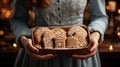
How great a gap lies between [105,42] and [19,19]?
1.42 m

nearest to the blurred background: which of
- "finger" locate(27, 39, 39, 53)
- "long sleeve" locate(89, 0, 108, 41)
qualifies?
"long sleeve" locate(89, 0, 108, 41)

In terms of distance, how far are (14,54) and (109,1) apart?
888 millimetres

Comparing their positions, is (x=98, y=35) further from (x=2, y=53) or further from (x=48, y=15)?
(x=2, y=53)

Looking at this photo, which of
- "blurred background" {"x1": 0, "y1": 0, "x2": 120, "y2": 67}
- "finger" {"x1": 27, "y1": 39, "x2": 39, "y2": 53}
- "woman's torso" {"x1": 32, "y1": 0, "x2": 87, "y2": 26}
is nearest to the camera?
"finger" {"x1": 27, "y1": 39, "x2": 39, "y2": 53}

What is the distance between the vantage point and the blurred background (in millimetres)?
2385

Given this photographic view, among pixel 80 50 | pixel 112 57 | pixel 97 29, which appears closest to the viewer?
pixel 80 50

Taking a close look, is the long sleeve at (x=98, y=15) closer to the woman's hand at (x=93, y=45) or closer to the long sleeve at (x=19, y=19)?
the woman's hand at (x=93, y=45)

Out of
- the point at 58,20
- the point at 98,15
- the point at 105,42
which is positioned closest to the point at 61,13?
the point at 58,20

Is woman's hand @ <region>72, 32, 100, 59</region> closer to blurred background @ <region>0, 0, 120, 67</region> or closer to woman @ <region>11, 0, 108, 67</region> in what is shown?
woman @ <region>11, 0, 108, 67</region>

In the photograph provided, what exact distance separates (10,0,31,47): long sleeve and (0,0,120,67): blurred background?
4.20ft

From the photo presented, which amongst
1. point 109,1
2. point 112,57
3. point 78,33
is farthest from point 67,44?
point 109,1

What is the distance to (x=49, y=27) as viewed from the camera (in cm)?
105

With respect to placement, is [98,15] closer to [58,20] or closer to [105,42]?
[58,20]

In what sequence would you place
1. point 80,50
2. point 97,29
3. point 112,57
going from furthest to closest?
1. point 112,57
2. point 97,29
3. point 80,50
